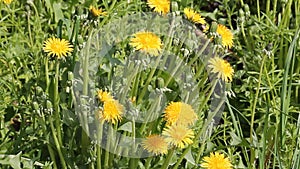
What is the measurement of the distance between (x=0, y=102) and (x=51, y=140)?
293mm

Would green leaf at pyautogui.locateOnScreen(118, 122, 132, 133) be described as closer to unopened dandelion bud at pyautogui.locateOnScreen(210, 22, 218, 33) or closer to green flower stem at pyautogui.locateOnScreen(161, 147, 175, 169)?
green flower stem at pyautogui.locateOnScreen(161, 147, 175, 169)

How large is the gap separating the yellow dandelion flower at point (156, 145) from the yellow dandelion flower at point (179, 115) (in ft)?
0.16

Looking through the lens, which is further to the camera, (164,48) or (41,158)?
(41,158)

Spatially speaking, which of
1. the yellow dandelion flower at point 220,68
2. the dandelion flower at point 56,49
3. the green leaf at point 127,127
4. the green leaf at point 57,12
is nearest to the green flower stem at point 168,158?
the green leaf at point 127,127

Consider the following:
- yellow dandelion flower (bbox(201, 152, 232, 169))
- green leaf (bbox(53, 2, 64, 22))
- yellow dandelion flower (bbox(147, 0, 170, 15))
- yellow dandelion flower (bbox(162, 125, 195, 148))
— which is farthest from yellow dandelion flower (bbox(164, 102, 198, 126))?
green leaf (bbox(53, 2, 64, 22))

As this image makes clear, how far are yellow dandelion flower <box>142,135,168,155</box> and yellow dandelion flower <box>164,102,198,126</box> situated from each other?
5 cm

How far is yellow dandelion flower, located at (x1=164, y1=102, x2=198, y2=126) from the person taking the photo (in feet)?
4.53

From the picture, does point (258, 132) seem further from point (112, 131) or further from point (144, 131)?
point (112, 131)

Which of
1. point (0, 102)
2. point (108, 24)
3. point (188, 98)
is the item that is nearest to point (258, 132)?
point (188, 98)

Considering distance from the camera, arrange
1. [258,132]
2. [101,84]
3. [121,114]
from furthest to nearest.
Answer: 1. [258,132]
2. [101,84]
3. [121,114]

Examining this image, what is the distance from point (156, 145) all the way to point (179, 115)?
0.30ft

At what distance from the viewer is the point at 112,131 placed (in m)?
1.41

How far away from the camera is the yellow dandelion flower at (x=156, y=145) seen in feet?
4.56

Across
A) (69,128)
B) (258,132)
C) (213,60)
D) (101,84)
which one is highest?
(213,60)
